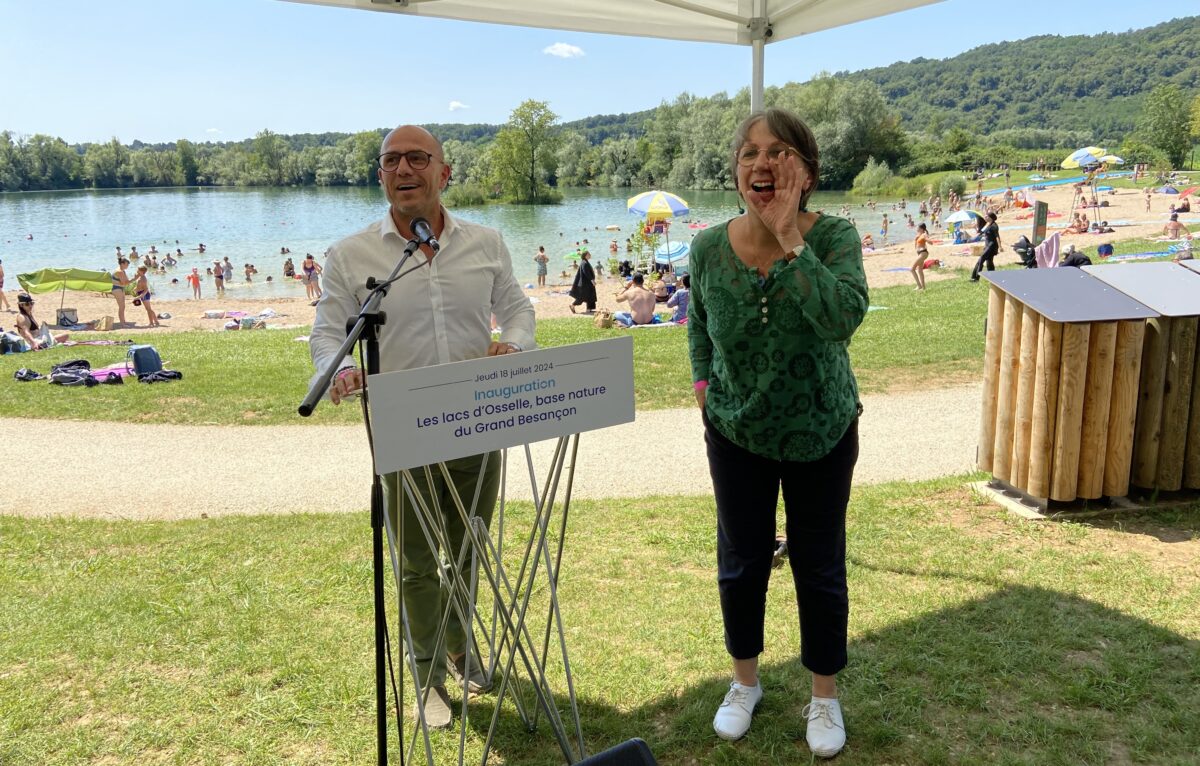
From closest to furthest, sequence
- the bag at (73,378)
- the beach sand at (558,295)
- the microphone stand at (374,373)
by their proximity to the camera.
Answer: the microphone stand at (374,373), the bag at (73,378), the beach sand at (558,295)

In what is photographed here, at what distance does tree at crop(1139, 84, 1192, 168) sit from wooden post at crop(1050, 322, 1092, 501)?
9857cm

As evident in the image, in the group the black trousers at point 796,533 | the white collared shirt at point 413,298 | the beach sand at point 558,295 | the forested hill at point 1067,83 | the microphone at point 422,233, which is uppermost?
the forested hill at point 1067,83

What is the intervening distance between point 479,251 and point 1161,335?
3.88m

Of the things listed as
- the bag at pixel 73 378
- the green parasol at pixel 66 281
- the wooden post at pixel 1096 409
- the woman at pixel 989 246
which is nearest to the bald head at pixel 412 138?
the wooden post at pixel 1096 409

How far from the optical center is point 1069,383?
4309 mm

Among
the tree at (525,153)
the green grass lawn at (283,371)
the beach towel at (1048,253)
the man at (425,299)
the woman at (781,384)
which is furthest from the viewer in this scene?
the tree at (525,153)

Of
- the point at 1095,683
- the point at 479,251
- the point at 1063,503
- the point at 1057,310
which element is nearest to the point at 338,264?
the point at 479,251

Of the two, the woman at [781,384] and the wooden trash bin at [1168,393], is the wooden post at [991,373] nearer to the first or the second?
the wooden trash bin at [1168,393]

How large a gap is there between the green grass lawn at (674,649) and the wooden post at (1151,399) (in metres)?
0.28

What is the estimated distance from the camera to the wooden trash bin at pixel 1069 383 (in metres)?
4.30

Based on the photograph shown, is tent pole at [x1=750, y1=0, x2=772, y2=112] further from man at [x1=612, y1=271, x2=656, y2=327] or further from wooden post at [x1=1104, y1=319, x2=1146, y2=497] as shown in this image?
man at [x1=612, y1=271, x2=656, y2=327]

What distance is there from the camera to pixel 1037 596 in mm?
3582

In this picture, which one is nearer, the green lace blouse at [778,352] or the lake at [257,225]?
the green lace blouse at [778,352]

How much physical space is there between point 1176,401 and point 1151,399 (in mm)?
140
